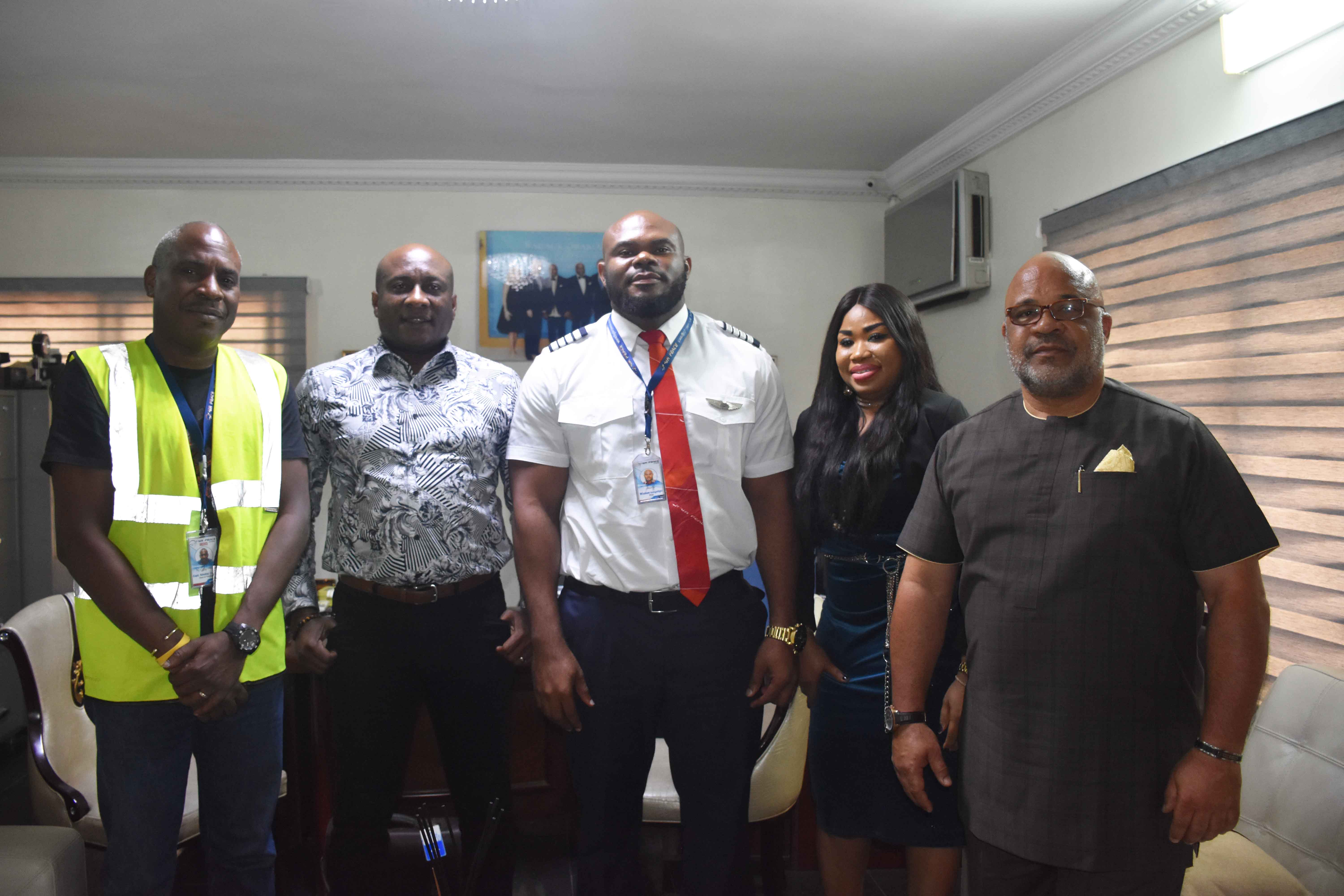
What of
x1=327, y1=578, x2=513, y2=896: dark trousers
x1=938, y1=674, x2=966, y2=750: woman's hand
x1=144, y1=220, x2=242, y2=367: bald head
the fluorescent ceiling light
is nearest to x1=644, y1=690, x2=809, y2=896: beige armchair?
x1=327, y1=578, x2=513, y2=896: dark trousers

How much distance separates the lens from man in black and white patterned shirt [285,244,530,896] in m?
1.80

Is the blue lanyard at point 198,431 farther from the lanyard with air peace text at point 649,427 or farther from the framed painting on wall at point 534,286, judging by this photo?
the framed painting on wall at point 534,286

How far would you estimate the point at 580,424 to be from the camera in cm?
169

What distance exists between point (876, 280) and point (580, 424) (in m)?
3.73

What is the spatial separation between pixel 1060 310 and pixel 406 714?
1.64 meters

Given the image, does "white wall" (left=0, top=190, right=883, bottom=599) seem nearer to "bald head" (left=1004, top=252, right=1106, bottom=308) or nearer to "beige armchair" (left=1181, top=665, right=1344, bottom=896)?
"beige armchair" (left=1181, top=665, right=1344, bottom=896)

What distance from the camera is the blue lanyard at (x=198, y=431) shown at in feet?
5.34

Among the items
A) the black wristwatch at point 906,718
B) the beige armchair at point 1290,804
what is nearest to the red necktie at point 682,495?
the black wristwatch at point 906,718

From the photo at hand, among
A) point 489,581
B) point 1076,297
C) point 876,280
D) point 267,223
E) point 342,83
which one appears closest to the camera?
point 1076,297

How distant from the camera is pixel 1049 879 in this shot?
134 centimetres

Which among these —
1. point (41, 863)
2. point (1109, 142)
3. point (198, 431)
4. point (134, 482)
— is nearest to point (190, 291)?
point (198, 431)

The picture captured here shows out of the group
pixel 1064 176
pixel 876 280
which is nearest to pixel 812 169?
pixel 876 280

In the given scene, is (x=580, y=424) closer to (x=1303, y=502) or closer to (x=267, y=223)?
(x=1303, y=502)

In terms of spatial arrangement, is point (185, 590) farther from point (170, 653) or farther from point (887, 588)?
point (887, 588)
